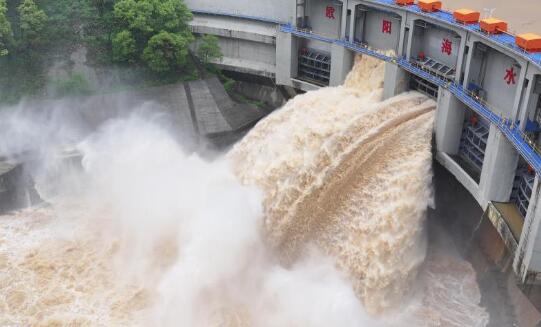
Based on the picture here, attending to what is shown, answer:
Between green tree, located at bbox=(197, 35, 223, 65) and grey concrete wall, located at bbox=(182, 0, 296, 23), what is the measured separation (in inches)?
86.2

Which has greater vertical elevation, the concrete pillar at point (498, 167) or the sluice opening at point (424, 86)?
the sluice opening at point (424, 86)

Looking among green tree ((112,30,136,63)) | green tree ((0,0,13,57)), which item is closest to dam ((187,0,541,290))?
green tree ((112,30,136,63))

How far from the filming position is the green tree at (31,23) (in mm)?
26844

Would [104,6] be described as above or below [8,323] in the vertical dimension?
above

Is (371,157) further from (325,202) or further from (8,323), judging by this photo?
(8,323)

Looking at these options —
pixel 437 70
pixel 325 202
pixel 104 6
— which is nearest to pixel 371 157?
pixel 325 202

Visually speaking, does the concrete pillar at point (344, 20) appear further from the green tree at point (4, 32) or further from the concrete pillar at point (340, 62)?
the green tree at point (4, 32)

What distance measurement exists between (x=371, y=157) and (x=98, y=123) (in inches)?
561

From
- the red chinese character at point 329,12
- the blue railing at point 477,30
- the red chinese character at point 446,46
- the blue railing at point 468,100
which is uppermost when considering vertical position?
the blue railing at point 477,30

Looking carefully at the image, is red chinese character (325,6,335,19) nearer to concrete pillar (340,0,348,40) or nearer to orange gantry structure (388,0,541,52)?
concrete pillar (340,0,348,40)

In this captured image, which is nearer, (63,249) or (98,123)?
(63,249)

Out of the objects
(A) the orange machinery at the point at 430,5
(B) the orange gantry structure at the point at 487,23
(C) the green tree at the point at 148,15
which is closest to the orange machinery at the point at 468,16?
(B) the orange gantry structure at the point at 487,23

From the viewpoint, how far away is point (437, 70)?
20.0 meters

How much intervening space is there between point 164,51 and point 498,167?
17719mm
